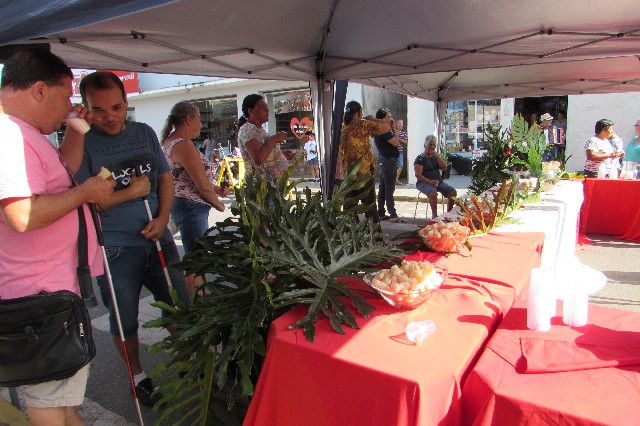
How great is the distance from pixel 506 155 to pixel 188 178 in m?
4.58

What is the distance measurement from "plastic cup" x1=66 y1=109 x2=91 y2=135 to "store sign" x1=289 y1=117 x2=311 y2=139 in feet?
35.5

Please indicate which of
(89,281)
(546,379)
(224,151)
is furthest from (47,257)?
(224,151)

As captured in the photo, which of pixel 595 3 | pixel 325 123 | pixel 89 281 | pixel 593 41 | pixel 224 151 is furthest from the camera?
pixel 224 151

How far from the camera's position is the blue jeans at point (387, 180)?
6754 millimetres

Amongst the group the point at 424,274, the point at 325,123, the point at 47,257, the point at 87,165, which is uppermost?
the point at 325,123

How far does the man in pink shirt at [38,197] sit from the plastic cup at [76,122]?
21 cm

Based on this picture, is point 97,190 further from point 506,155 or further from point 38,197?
point 506,155

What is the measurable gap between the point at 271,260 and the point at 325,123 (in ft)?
11.1

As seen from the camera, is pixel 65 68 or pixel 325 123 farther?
pixel 325 123

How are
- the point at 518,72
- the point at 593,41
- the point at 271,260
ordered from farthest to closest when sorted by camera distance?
the point at 518,72, the point at 593,41, the point at 271,260

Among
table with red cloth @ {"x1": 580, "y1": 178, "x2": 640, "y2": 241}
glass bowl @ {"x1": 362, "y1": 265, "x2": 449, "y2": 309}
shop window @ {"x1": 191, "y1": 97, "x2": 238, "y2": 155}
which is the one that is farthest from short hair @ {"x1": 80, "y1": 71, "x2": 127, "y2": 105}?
shop window @ {"x1": 191, "y1": 97, "x2": 238, "y2": 155}

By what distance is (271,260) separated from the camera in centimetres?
179

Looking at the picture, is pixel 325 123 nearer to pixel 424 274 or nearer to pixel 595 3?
pixel 595 3

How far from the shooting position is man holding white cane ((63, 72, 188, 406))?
208 centimetres
